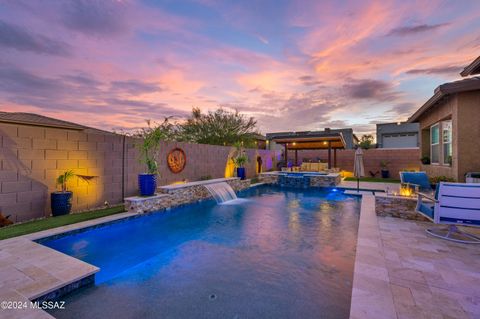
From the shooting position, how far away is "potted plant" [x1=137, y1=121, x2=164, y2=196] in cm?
786

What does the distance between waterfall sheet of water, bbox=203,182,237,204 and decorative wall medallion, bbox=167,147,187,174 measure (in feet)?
5.86

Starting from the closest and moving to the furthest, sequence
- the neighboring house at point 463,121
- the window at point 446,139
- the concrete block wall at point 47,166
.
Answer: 1. the concrete block wall at point 47,166
2. the neighboring house at point 463,121
3. the window at point 446,139

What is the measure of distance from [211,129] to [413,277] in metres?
20.6

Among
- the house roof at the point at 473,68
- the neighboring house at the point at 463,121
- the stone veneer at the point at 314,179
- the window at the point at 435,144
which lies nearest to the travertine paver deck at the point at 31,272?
the house roof at the point at 473,68

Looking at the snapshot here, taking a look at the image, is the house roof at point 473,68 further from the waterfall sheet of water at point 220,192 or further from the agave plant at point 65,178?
the agave plant at point 65,178

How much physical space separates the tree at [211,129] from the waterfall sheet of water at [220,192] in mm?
11657

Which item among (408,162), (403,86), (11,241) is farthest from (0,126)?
(408,162)

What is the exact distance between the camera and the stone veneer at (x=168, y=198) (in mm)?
7230

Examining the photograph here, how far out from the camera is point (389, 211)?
6320mm

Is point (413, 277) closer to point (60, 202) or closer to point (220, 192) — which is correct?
point (60, 202)

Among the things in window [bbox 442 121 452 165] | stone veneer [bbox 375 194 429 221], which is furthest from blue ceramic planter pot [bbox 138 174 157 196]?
window [bbox 442 121 452 165]

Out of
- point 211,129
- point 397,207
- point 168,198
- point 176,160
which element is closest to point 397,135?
point 211,129

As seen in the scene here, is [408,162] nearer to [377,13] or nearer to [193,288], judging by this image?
[377,13]

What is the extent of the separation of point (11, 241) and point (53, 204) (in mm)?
1945
